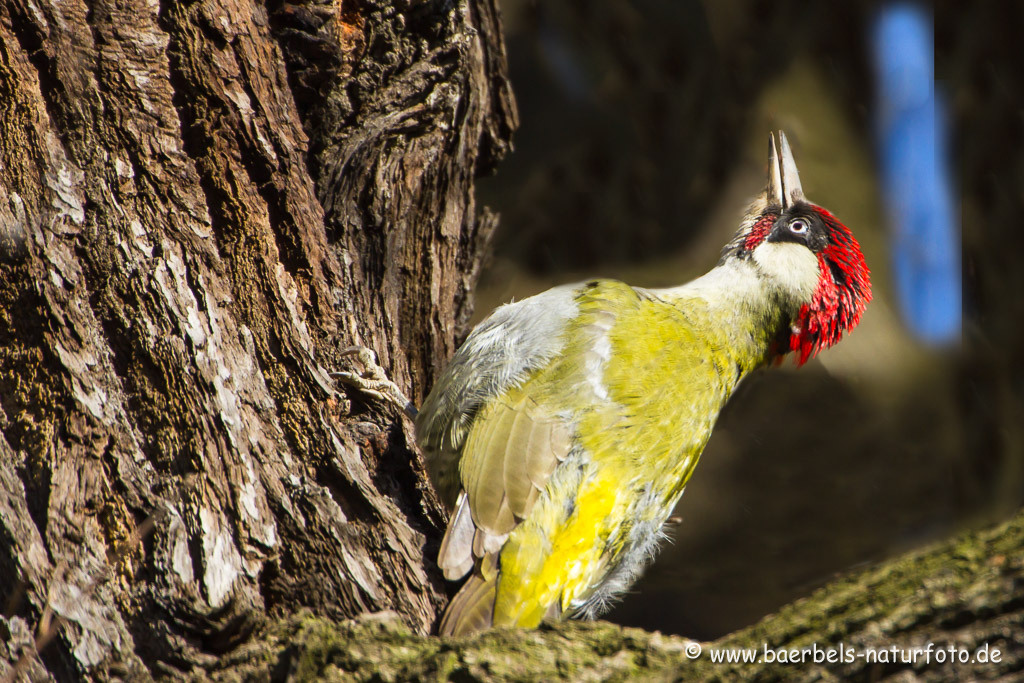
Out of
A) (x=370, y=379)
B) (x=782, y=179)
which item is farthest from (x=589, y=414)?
(x=782, y=179)

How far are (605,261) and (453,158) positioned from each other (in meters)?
2.05

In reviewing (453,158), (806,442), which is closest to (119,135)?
(453,158)

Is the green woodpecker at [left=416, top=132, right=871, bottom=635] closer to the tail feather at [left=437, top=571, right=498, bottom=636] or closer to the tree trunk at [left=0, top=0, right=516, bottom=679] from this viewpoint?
the tail feather at [left=437, top=571, right=498, bottom=636]

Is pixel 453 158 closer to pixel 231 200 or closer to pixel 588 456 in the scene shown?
pixel 231 200

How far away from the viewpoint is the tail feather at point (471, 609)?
1.91 meters

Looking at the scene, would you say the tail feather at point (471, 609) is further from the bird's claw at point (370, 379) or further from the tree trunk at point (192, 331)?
the bird's claw at point (370, 379)

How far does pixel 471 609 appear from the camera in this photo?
6.68ft

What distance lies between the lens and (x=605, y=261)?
4617 millimetres

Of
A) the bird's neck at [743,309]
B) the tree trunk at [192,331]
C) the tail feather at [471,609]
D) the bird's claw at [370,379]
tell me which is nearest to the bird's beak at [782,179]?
the bird's neck at [743,309]

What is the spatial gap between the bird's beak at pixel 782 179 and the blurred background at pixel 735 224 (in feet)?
2.69

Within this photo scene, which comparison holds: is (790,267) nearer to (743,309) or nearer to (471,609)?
(743,309)

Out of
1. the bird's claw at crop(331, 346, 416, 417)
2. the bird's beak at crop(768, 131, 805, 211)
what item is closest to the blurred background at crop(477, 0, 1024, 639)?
the bird's beak at crop(768, 131, 805, 211)

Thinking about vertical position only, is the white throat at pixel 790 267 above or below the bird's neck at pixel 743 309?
above

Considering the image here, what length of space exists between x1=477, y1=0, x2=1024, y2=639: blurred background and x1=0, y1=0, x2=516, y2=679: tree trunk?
2.28 meters
